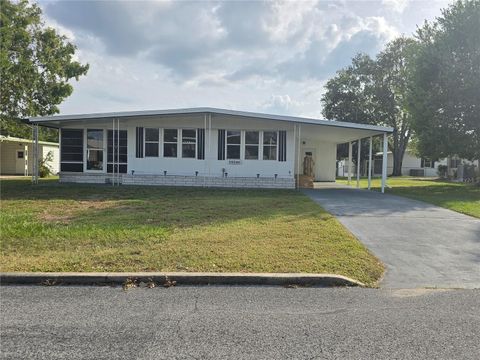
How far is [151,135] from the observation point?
19.4 m

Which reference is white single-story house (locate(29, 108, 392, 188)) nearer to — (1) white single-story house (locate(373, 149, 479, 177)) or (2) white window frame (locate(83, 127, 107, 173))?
(2) white window frame (locate(83, 127, 107, 173))

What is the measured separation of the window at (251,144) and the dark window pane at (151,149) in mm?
4460

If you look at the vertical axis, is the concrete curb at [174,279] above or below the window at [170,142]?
below

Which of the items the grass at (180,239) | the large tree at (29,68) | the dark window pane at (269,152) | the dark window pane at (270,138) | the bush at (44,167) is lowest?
the grass at (180,239)

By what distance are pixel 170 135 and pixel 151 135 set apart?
941mm

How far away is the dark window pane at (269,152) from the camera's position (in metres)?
19.3

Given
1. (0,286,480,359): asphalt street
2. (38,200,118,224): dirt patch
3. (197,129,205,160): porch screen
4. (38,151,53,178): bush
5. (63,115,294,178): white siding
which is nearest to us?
(0,286,480,359): asphalt street

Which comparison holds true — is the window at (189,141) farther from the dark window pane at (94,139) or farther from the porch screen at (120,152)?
the dark window pane at (94,139)

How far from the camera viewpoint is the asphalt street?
3.31 meters

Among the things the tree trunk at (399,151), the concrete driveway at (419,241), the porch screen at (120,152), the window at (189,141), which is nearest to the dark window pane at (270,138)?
the window at (189,141)

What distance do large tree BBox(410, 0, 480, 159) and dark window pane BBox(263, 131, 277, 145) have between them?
8.55 meters

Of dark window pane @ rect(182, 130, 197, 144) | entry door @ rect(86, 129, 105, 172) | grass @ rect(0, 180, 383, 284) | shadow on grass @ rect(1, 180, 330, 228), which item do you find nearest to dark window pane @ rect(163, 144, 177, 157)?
dark window pane @ rect(182, 130, 197, 144)

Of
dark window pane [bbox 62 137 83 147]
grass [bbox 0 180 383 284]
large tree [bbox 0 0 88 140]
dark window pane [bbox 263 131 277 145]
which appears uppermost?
large tree [bbox 0 0 88 140]

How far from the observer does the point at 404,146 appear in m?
45.2
